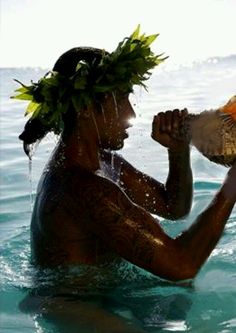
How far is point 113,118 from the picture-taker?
3773mm

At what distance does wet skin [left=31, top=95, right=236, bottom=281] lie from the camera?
3510 mm

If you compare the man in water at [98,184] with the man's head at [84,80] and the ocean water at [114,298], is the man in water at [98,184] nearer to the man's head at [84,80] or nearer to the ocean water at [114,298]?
the man's head at [84,80]

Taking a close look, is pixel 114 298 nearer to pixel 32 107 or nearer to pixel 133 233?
pixel 133 233

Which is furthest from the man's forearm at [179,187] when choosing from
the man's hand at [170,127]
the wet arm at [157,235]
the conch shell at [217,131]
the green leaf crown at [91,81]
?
the wet arm at [157,235]

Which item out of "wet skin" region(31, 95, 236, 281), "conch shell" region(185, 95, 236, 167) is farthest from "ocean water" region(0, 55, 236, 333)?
"conch shell" region(185, 95, 236, 167)

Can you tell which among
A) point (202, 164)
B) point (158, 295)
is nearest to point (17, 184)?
point (202, 164)

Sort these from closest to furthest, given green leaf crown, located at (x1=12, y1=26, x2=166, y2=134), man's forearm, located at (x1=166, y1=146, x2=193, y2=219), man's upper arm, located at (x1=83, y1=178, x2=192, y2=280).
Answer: man's upper arm, located at (x1=83, y1=178, x2=192, y2=280) → green leaf crown, located at (x1=12, y1=26, x2=166, y2=134) → man's forearm, located at (x1=166, y1=146, x2=193, y2=219)

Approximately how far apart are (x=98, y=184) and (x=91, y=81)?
646 mm

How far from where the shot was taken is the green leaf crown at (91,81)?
377 cm

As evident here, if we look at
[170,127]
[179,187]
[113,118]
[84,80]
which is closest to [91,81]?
[84,80]

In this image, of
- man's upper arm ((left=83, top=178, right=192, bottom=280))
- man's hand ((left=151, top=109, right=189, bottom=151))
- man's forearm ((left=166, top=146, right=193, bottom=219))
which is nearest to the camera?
man's upper arm ((left=83, top=178, right=192, bottom=280))

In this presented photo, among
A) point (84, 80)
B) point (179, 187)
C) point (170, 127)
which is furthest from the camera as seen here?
point (179, 187)

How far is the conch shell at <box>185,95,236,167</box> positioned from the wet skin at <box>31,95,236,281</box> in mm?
119

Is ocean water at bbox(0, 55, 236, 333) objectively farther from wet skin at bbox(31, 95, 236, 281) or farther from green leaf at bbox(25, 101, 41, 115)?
green leaf at bbox(25, 101, 41, 115)
